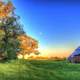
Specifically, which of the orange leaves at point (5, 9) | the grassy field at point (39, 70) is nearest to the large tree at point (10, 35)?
the orange leaves at point (5, 9)

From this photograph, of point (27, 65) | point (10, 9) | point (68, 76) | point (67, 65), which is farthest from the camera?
point (10, 9)

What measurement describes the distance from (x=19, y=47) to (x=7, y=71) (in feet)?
4.01

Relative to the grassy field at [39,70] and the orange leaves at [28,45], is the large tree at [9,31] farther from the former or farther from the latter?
the grassy field at [39,70]

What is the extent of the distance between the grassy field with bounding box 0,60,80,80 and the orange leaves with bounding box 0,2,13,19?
119 centimetres

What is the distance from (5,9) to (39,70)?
77.2 inches

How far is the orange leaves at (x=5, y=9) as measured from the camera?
232 inches

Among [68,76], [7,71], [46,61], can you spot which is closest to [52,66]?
[46,61]

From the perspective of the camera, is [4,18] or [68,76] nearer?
[68,76]

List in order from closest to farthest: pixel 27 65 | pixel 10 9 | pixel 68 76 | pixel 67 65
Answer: pixel 68 76, pixel 27 65, pixel 67 65, pixel 10 9

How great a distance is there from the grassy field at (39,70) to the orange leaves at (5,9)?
1.19m

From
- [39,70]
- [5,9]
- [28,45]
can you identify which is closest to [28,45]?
[28,45]

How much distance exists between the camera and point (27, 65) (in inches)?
191

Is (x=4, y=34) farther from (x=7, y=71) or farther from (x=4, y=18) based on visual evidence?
(x=7, y=71)

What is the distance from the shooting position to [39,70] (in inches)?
183
